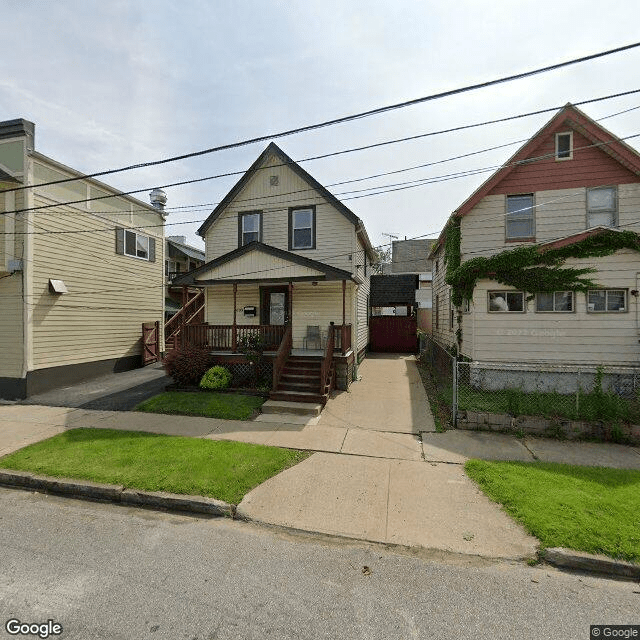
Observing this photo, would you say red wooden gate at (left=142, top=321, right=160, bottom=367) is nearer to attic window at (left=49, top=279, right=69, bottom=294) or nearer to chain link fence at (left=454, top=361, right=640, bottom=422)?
attic window at (left=49, top=279, right=69, bottom=294)

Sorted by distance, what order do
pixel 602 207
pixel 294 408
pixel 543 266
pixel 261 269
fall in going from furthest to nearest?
pixel 261 269 < pixel 602 207 < pixel 543 266 < pixel 294 408

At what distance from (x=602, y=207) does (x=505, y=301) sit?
4134 millimetres

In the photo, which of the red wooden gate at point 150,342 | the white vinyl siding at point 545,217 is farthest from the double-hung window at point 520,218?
the red wooden gate at point 150,342

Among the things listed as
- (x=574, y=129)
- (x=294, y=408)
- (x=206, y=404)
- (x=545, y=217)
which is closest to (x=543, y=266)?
(x=545, y=217)

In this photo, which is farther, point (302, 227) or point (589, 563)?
point (302, 227)

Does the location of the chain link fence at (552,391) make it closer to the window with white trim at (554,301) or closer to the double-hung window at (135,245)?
the window with white trim at (554,301)

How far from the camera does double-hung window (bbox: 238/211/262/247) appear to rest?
13375mm

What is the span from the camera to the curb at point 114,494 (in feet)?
14.7

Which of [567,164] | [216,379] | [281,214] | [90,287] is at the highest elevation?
[567,164]

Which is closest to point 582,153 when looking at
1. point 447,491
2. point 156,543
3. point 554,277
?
point 554,277

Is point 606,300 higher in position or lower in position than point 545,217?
lower

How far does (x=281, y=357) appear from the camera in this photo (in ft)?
33.3

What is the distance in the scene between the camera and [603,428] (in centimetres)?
692

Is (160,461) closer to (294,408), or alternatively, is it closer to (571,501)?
(294,408)
